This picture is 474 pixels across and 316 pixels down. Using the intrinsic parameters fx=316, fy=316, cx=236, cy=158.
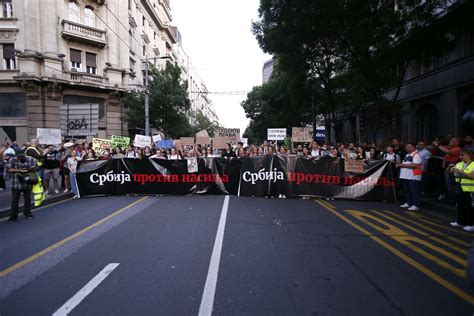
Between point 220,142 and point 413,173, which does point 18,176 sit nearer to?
point 413,173

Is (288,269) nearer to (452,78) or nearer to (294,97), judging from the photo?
(452,78)

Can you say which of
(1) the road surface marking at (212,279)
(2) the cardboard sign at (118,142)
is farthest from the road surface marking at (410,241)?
(2) the cardboard sign at (118,142)

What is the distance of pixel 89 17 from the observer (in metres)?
27.0

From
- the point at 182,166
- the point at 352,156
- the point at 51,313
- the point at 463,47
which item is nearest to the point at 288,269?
the point at 51,313

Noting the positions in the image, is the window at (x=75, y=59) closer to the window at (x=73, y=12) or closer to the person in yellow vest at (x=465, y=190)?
the window at (x=73, y=12)

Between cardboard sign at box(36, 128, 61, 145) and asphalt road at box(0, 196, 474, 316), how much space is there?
6868 mm

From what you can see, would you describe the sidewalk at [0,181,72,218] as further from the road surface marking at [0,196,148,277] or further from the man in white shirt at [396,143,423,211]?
the man in white shirt at [396,143,423,211]

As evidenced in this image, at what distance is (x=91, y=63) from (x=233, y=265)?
27556mm

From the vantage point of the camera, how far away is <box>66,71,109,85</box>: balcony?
2500cm

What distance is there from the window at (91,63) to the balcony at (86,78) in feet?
3.57

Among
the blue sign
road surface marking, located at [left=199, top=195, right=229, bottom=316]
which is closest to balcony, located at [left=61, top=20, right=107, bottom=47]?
the blue sign

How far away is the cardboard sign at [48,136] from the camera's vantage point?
13367mm

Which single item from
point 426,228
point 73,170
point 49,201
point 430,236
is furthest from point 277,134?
point 430,236

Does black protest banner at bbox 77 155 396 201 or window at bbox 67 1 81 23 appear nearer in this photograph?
black protest banner at bbox 77 155 396 201
